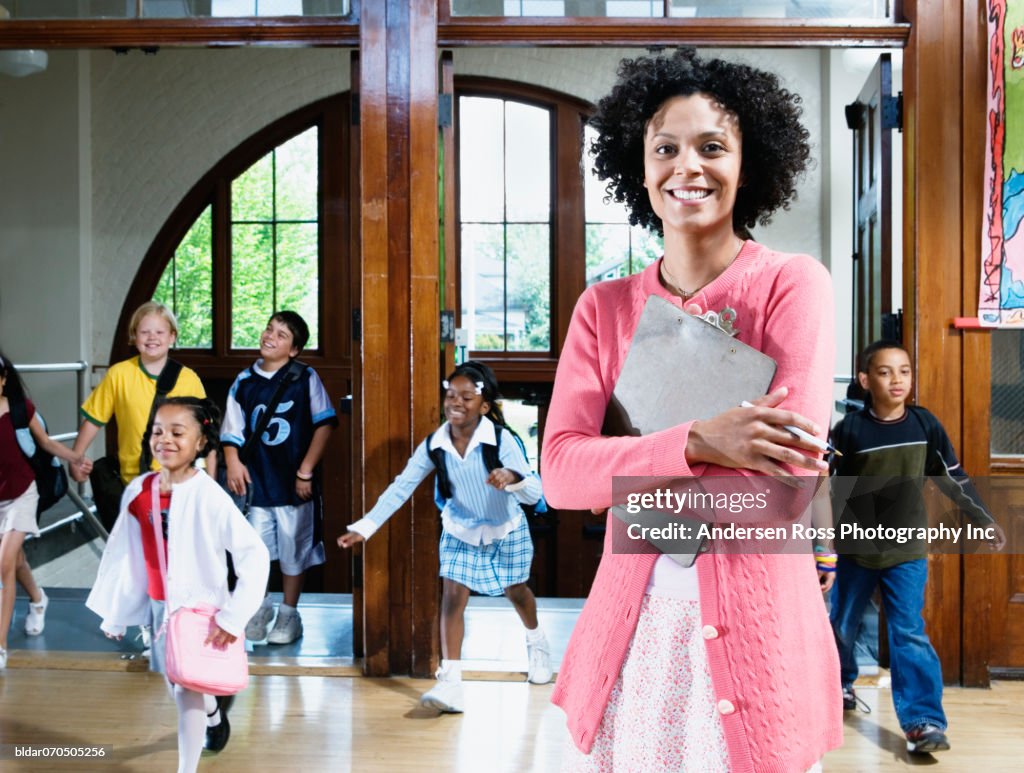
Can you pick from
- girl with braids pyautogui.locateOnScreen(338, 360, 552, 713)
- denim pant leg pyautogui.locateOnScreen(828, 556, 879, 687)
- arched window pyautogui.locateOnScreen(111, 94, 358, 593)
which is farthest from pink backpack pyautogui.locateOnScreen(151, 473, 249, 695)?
arched window pyautogui.locateOnScreen(111, 94, 358, 593)

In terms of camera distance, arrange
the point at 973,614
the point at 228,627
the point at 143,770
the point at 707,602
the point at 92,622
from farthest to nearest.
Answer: the point at 92,622 → the point at 973,614 → the point at 143,770 → the point at 228,627 → the point at 707,602

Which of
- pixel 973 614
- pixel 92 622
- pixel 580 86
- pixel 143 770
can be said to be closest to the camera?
pixel 143 770

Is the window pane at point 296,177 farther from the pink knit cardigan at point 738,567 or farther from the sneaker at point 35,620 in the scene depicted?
the pink knit cardigan at point 738,567

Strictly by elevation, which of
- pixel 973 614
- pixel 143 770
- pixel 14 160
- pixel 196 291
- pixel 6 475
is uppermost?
pixel 14 160

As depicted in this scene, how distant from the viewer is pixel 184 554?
2514 millimetres

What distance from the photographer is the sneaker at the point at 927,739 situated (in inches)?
112

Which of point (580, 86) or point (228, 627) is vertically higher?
point (580, 86)

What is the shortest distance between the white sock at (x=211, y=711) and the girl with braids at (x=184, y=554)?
0.02 meters

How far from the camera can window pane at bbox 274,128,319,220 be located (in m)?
6.12

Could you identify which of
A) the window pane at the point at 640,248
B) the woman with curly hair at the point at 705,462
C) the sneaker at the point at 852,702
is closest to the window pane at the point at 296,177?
the window pane at the point at 640,248

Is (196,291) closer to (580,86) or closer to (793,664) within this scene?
(580,86)

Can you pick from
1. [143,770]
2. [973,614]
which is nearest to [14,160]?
[143,770]

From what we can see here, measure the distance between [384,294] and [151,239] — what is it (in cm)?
316

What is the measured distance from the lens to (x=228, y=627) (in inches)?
97.3
